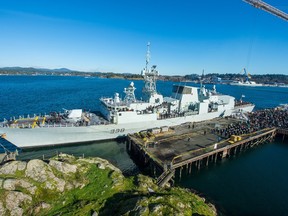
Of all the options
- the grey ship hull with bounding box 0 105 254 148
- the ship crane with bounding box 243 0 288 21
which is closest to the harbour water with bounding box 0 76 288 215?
the grey ship hull with bounding box 0 105 254 148

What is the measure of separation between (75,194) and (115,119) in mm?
19320

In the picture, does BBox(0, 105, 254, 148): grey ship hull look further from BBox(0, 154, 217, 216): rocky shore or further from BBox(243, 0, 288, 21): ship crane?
BBox(243, 0, 288, 21): ship crane

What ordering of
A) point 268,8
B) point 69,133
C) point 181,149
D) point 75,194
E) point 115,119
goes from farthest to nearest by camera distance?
point 268,8 < point 115,119 < point 69,133 < point 181,149 < point 75,194

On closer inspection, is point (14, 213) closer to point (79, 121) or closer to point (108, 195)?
point (108, 195)

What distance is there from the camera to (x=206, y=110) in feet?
142

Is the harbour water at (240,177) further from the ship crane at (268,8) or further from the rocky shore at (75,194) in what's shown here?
the ship crane at (268,8)

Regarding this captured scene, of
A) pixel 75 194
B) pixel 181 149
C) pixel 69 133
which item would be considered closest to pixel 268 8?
pixel 181 149

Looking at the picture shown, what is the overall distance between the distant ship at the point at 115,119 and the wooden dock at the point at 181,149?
3.37m

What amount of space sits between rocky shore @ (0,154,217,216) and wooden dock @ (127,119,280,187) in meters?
6.93

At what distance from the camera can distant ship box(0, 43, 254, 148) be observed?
28906 millimetres

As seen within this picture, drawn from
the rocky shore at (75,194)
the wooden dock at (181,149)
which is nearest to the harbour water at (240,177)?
the wooden dock at (181,149)

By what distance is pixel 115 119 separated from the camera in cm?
3259

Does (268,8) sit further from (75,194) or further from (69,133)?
(75,194)

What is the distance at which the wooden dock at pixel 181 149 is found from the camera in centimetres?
2328
